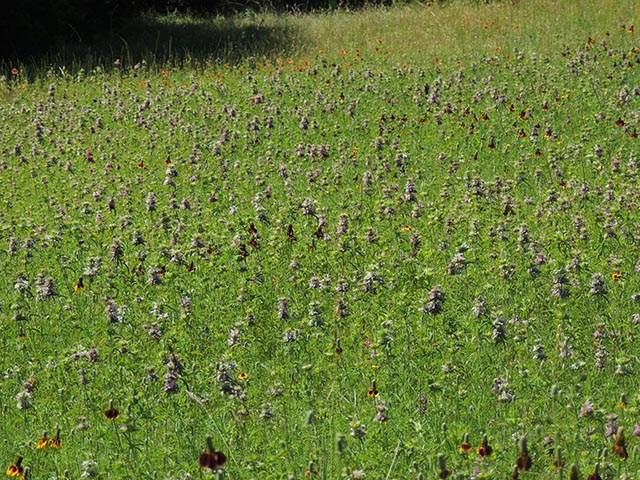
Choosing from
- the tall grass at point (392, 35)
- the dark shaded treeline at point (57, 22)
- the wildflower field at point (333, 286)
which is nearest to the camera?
→ the wildflower field at point (333, 286)

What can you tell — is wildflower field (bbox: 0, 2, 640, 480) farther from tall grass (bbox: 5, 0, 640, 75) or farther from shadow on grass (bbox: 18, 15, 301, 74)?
shadow on grass (bbox: 18, 15, 301, 74)

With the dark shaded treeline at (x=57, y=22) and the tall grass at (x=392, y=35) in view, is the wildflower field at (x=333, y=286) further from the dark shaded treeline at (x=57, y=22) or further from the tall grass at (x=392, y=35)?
the dark shaded treeline at (x=57, y=22)

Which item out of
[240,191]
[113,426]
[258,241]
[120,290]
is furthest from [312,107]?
[113,426]

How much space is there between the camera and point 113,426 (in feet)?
17.4

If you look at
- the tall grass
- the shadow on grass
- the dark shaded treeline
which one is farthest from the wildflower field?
the dark shaded treeline

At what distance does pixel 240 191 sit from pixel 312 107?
357 centimetres

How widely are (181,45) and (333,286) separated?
15.0 metres

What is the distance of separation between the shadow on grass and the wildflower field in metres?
4.84

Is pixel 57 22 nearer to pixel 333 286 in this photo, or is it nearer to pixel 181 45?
pixel 181 45

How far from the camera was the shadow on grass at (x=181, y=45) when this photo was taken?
1847 cm

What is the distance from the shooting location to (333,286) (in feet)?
23.2

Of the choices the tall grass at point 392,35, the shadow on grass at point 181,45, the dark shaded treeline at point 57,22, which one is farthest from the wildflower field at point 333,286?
the dark shaded treeline at point 57,22

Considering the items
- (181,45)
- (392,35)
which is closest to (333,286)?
(392,35)

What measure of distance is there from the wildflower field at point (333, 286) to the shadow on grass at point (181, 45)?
484 centimetres
